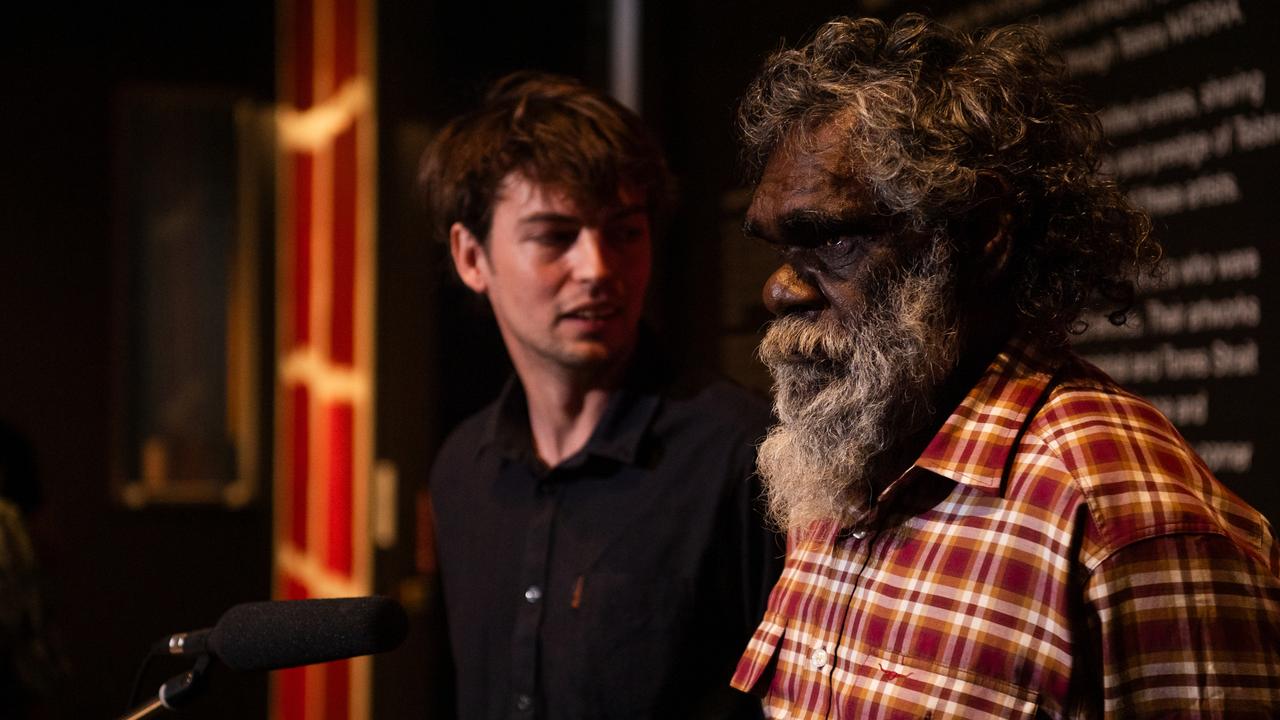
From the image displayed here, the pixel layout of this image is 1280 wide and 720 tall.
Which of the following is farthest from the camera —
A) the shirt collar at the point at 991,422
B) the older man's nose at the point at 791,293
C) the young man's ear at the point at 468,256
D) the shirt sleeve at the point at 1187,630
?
the young man's ear at the point at 468,256

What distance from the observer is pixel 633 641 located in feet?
5.37

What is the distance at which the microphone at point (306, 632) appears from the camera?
3.96ft

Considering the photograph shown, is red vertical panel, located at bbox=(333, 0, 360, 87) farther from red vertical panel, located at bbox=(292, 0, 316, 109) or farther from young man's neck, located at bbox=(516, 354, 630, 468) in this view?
young man's neck, located at bbox=(516, 354, 630, 468)

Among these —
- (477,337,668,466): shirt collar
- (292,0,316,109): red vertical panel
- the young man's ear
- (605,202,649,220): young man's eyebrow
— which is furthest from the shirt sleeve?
(292,0,316,109): red vertical panel

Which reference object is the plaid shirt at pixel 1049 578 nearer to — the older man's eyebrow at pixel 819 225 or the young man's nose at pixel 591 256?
the older man's eyebrow at pixel 819 225

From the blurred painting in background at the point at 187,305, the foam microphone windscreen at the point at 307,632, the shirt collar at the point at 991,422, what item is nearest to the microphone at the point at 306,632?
the foam microphone windscreen at the point at 307,632

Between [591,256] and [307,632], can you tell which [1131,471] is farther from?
[591,256]

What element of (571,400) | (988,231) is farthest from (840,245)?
(571,400)

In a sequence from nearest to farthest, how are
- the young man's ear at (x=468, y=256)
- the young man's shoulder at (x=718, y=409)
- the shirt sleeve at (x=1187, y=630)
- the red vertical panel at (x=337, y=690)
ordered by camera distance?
1. the shirt sleeve at (x=1187, y=630)
2. the young man's shoulder at (x=718, y=409)
3. the young man's ear at (x=468, y=256)
4. the red vertical panel at (x=337, y=690)

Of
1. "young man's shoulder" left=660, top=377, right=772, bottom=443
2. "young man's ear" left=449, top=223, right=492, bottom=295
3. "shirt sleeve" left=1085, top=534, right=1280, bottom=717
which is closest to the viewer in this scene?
"shirt sleeve" left=1085, top=534, right=1280, bottom=717

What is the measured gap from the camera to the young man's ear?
76.4 inches

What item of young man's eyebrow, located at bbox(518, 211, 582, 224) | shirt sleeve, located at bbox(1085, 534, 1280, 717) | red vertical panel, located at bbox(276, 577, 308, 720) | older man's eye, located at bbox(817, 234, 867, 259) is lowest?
red vertical panel, located at bbox(276, 577, 308, 720)

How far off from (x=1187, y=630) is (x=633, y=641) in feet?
2.65

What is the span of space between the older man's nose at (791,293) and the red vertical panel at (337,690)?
2662 mm
